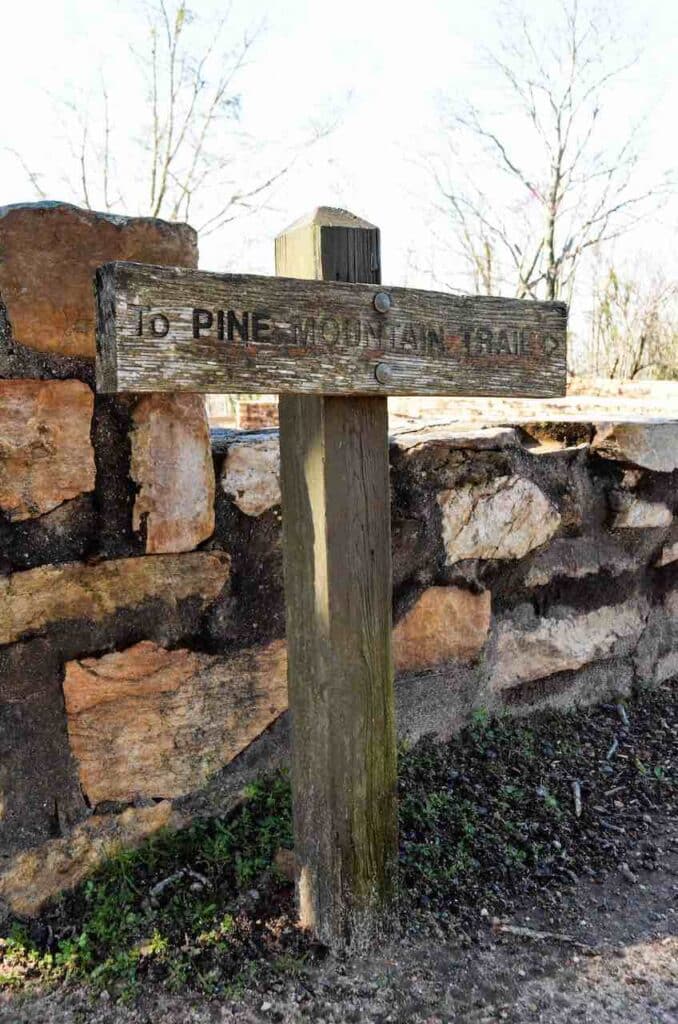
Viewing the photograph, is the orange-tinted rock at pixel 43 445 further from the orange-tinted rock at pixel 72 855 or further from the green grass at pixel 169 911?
the green grass at pixel 169 911

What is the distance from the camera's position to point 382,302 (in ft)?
4.86

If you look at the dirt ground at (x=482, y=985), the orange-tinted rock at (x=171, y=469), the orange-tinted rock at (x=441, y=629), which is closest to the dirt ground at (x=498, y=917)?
the dirt ground at (x=482, y=985)

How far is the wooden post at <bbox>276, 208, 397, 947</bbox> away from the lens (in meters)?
1.55

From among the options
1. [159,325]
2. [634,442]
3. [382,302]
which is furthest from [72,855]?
[634,442]

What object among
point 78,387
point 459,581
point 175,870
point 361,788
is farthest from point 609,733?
point 78,387

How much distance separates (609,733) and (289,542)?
1332mm

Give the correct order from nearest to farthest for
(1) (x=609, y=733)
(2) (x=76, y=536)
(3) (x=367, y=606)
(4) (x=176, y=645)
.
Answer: (3) (x=367, y=606)
(2) (x=76, y=536)
(4) (x=176, y=645)
(1) (x=609, y=733)

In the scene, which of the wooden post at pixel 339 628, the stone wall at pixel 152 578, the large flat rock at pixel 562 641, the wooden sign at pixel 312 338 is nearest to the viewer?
the wooden sign at pixel 312 338

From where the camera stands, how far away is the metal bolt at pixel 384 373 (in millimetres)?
1489

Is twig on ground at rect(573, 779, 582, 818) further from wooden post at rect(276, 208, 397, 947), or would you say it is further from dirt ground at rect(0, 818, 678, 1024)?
wooden post at rect(276, 208, 397, 947)

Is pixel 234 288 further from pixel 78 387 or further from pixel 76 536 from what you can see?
pixel 76 536

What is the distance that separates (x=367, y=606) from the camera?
162 cm

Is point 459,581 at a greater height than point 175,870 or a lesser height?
greater

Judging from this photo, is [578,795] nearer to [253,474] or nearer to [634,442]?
[634,442]
